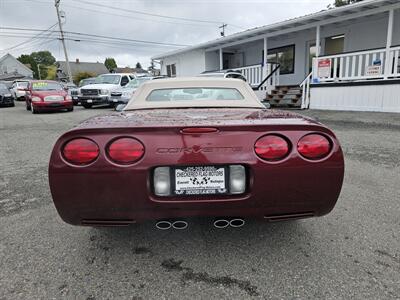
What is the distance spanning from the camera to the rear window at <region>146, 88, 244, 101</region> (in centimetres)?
336

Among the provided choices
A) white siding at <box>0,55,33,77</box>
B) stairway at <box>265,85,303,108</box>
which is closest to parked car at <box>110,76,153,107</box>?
stairway at <box>265,85,303,108</box>

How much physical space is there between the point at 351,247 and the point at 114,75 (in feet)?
54.8

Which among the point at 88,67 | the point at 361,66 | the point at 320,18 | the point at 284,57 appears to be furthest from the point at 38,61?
the point at 361,66

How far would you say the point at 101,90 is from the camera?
15859 millimetres

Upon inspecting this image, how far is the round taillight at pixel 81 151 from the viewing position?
1.95m

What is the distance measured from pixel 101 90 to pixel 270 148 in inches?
603

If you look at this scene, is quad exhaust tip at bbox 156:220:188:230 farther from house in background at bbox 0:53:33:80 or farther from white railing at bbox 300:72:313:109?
house in background at bbox 0:53:33:80

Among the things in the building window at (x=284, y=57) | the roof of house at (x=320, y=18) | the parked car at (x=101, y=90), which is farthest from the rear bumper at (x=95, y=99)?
the building window at (x=284, y=57)

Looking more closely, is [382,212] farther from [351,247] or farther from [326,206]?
[326,206]

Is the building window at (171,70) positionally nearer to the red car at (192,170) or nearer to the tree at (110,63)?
the red car at (192,170)

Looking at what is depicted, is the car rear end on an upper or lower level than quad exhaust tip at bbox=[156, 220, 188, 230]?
upper

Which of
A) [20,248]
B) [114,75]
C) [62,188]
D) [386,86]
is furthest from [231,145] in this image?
[114,75]

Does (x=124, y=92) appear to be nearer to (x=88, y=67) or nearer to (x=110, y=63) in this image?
(x=88, y=67)

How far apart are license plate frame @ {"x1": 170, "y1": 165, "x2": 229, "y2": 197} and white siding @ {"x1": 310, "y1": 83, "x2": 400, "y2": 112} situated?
975 centimetres
